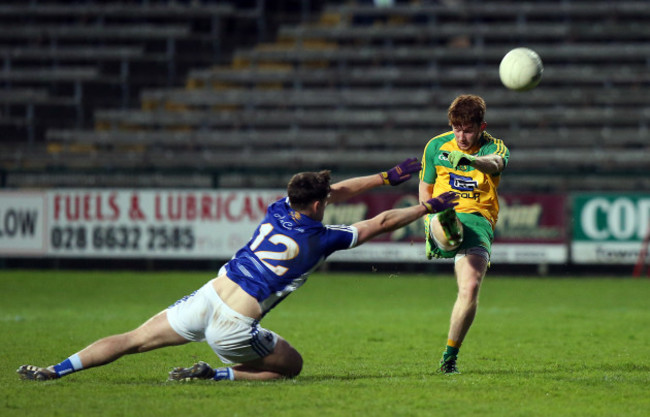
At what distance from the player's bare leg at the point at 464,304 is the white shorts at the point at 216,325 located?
168 centimetres

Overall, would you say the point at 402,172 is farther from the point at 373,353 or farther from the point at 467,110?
the point at 373,353

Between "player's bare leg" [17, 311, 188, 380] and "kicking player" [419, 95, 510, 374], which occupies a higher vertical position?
"kicking player" [419, 95, 510, 374]

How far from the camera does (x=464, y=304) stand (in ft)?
24.3

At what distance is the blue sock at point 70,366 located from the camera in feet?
21.8

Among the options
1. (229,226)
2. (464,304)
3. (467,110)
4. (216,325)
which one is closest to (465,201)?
(467,110)

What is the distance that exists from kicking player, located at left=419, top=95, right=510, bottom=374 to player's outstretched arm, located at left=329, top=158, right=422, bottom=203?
1.35ft

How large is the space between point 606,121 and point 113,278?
12.6 metres

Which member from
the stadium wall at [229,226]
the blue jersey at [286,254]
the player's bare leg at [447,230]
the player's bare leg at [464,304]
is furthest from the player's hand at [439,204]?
the stadium wall at [229,226]

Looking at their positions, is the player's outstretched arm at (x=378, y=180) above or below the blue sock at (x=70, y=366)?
above

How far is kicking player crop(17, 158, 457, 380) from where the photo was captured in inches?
259

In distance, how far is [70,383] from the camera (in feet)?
22.8

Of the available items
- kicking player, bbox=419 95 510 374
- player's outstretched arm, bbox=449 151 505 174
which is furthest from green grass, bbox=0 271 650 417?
player's outstretched arm, bbox=449 151 505 174

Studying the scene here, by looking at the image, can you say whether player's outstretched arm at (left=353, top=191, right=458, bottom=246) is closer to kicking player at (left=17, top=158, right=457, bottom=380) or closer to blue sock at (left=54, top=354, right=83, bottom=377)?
kicking player at (left=17, top=158, right=457, bottom=380)

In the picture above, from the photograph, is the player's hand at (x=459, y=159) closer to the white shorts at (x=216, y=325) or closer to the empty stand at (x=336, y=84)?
the white shorts at (x=216, y=325)
